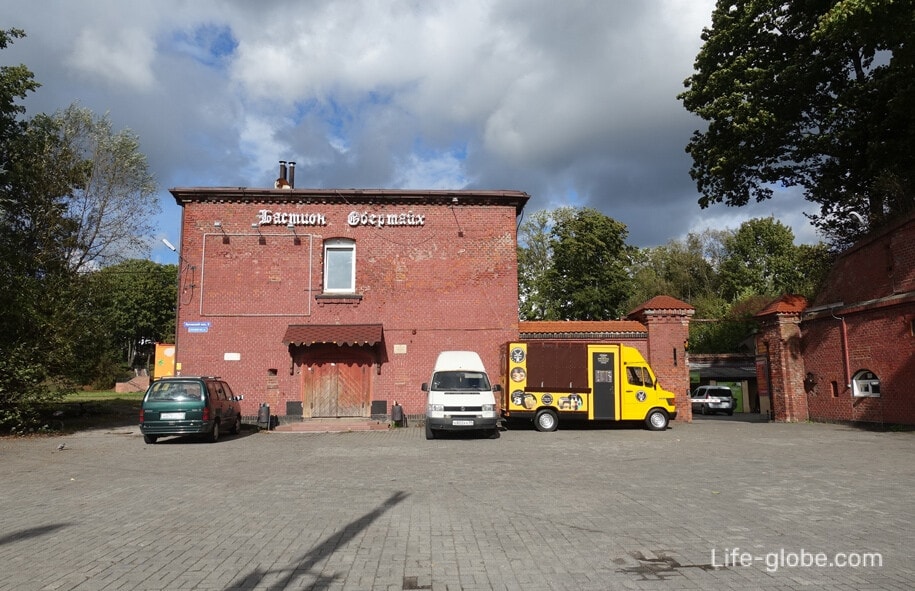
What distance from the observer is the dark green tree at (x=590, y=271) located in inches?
1607

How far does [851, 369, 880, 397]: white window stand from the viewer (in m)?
17.9

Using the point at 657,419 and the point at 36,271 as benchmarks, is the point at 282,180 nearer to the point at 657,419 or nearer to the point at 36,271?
the point at 36,271

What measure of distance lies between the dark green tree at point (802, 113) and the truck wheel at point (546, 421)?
12.5 m

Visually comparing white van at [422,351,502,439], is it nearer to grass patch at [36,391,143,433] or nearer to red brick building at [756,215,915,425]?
grass patch at [36,391,143,433]

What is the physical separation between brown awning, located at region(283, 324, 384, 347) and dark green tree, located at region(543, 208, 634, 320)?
23.4 metres

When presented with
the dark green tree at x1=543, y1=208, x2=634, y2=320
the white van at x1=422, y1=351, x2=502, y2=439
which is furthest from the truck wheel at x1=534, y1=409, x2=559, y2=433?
the dark green tree at x1=543, y1=208, x2=634, y2=320

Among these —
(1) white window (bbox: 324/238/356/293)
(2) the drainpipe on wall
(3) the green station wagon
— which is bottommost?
(3) the green station wagon

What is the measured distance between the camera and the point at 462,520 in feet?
21.8

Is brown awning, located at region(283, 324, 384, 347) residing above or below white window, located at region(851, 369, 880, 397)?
above

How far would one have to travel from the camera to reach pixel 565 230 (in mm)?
43062

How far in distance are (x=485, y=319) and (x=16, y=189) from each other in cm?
1640

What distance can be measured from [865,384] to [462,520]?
17.4 meters

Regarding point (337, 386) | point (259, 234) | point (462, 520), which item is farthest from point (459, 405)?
point (259, 234)

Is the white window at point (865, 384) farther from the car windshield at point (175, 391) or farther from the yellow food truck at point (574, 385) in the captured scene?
the car windshield at point (175, 391)
